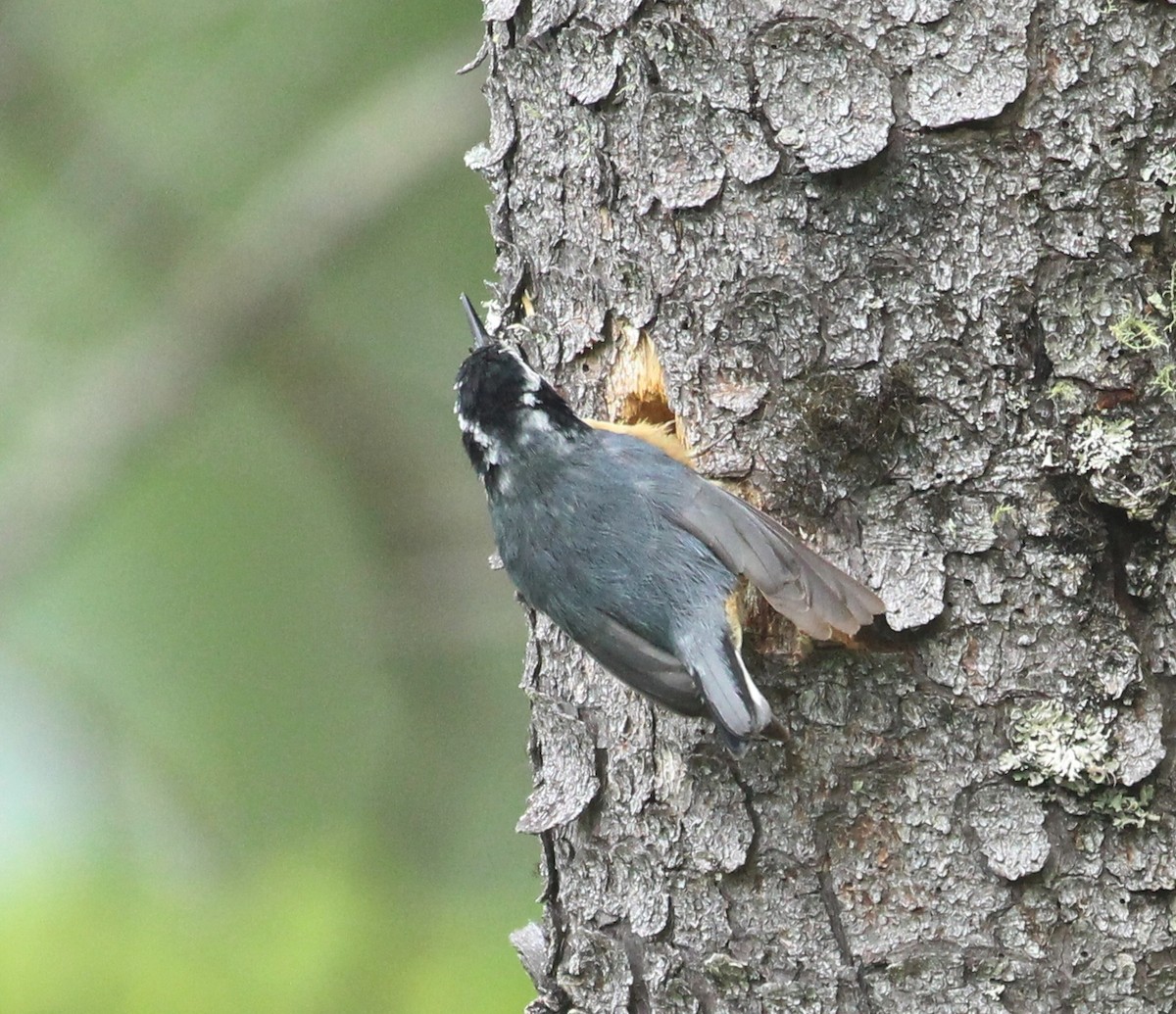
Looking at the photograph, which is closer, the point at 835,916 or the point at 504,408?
the point at 835,916

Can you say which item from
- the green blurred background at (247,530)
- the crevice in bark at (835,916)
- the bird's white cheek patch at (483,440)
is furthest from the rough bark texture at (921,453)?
the green blurred background at (247,530)

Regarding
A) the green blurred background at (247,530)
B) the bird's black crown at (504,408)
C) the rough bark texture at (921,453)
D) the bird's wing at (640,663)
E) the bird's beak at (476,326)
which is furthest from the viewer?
the green blurred background at (247,530)

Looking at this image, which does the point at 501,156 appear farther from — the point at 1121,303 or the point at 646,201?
the point at 1121,303

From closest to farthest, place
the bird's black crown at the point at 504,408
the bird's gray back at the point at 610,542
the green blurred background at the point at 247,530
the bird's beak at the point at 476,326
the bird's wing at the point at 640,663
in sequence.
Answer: the bird's wing at the point at 640,663
the bird's gray back at the point at 610,542
the bird's black crown at the point at 504,408
the bird's beak at the point at 476,326
the green blurred background at the point at 247,530

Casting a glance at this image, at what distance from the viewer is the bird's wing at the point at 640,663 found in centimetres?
182

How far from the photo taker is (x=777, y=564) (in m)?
1.81

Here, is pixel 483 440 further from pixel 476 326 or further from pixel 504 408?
pixel 476 326

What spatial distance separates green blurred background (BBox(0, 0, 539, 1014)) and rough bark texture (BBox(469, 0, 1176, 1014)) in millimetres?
1582

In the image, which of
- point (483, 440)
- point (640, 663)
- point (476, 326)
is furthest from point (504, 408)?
point (640, 663)

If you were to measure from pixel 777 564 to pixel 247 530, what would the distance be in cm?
334

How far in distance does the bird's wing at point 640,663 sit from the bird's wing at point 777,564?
0.51ft

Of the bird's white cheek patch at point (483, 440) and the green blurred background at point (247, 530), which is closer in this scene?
the bird's white cheek patch at point (483, 440)

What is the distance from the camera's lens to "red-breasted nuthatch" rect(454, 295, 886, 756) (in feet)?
5.78

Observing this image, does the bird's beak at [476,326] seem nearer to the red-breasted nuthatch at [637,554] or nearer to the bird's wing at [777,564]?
the red-breasted nuthatch at [637,554]
